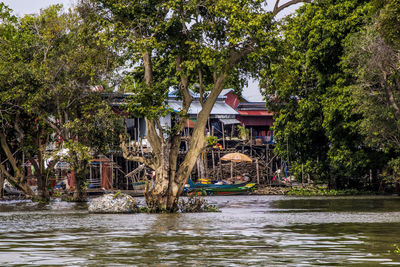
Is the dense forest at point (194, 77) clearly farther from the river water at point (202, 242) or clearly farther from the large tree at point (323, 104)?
the river water at point (202, 242)

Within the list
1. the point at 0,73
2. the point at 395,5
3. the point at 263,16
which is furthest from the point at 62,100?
the point at 395,5

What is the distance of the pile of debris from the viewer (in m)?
25.1

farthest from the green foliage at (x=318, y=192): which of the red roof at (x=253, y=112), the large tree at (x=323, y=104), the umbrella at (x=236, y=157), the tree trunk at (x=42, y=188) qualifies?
the tree trunk at (x=42, y=188)

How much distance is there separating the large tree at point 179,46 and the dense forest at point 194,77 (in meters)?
0.05

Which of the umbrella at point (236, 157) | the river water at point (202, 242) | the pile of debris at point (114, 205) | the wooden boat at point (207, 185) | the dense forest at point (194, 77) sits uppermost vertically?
the dense forest at point (194, 77)

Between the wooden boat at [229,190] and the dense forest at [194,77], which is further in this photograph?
the wooden boat at [229,190]

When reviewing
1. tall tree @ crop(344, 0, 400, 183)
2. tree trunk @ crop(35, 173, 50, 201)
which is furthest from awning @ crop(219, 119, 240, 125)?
tree trunk @ crop(35, 173, 50, 201)

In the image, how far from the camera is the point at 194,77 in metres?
27.3

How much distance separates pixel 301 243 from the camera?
506 inches

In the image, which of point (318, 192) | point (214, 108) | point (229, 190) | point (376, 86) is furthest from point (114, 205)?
point (214, 108)

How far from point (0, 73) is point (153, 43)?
1140 cm

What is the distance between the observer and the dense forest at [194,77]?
24.1 meters

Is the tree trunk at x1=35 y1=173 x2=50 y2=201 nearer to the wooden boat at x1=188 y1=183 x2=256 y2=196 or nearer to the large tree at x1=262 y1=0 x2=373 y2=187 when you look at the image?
the wooden boat at x1=188 y1=183 x2=256 y2=196

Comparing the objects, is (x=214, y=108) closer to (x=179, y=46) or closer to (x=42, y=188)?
(x=42, y=188)
